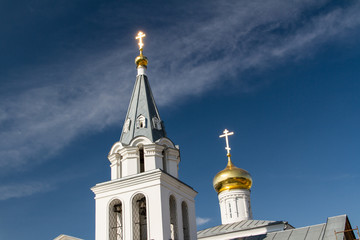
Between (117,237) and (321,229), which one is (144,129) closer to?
(117,237)

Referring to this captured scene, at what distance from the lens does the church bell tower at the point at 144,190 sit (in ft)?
43.7

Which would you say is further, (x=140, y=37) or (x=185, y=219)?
(x=140, y=37)

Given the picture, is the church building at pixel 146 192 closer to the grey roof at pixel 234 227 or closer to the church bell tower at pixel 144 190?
the church bell tower at pixel 144 190

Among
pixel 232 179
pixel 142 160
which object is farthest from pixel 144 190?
pixel 232 179

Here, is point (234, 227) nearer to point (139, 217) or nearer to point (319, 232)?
point (319, 232)

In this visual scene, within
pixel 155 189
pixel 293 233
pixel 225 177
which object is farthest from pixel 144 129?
pixel 225 177

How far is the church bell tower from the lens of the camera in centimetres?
1331

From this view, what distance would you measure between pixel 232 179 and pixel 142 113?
790 centimetres

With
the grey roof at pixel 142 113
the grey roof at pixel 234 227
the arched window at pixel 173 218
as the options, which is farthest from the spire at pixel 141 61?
the grey roof at pixel 234 227

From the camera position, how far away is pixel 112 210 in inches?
558

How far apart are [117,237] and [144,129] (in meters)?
3.50

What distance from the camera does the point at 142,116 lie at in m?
15.4

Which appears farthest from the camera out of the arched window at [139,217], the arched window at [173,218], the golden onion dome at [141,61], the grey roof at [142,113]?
the golden onion dome at [141,61]

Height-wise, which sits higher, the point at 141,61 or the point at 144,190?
the point at 141,61
